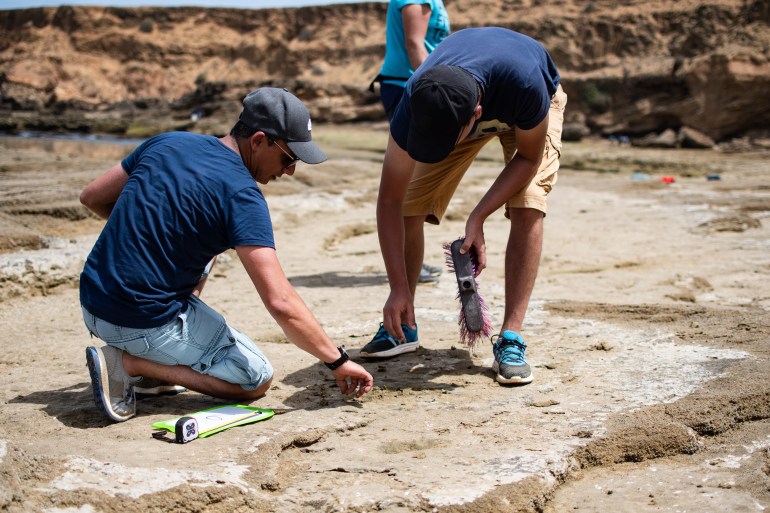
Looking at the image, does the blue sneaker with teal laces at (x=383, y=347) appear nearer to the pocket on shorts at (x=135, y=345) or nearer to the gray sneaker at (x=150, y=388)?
the gray sneaker at (x=150, y=388)

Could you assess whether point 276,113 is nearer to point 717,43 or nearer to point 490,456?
point 490,456

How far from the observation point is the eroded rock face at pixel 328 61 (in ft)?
54.8

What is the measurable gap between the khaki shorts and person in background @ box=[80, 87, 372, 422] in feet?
2.35

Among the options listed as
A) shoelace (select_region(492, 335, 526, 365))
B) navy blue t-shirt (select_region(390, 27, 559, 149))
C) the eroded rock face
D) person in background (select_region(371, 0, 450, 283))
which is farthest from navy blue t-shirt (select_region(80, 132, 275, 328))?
the eroded rock face

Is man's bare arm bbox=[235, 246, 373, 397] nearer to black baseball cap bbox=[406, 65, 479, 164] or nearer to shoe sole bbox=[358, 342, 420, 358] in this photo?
black baseball cap bbox=[406, 65, 479, 164]

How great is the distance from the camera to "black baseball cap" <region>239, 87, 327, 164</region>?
98.1 inches

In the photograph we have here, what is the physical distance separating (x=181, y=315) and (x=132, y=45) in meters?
37.6

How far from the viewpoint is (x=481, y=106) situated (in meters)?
2.64

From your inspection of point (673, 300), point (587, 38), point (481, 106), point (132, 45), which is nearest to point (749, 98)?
point (587, 38)

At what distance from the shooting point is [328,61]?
3164cm

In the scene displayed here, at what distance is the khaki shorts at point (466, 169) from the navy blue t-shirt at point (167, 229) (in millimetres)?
959

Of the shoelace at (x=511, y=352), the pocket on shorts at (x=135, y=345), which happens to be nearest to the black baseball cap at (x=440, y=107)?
the shoelace at (x=511, y=352)

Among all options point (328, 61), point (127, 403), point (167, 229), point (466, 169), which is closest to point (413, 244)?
point (466, 169)

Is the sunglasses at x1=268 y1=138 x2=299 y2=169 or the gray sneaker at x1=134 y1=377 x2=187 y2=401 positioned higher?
the sunglasses at x1=268 y1=138 x2=299 y2=169
